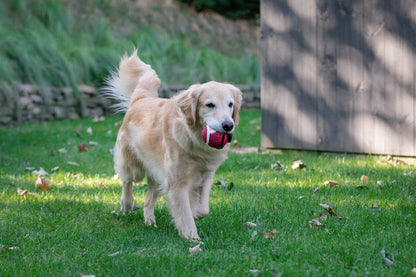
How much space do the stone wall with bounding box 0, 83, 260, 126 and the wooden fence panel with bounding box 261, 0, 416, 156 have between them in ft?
13.5

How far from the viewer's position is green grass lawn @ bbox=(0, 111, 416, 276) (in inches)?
105

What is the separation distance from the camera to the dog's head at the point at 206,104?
327cm

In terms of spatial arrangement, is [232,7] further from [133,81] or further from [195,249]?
[195,249]

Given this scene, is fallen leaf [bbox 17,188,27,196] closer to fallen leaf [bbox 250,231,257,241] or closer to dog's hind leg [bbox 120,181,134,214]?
dog's hind leg [bbox 120,181,134,214]

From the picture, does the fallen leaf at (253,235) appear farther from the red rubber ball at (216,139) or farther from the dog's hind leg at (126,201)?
the dog's hind leg at (126,201)

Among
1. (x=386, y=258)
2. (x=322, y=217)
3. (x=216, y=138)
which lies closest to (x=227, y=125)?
(x=216, y=138)

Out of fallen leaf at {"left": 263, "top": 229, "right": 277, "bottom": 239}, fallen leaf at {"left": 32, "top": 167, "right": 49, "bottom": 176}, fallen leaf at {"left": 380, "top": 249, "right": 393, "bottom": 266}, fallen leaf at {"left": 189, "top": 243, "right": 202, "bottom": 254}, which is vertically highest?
fallen leaf at {"left": 380, "top": 249, "right": 393, "bottom": 266}

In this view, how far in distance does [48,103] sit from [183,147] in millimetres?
7159

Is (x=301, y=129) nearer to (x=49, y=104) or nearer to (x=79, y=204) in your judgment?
(x=79, y=204)

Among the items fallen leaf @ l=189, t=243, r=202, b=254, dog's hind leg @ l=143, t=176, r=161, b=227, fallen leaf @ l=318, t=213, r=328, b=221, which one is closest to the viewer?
fallen leaf @ l=189, t=243, r=202, b=254

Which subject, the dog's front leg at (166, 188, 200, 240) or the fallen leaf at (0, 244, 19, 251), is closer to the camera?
the fallen leaf at (0, 244, 19, 251)

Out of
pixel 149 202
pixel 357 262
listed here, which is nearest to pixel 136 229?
pixel 149 202

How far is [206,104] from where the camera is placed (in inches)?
130

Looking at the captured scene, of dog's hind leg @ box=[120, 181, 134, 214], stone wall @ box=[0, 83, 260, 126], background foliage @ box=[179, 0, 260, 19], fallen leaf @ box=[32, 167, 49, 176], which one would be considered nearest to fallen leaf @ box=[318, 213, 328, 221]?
dog's hind leg @ box=[120, 181, 134, 214]
